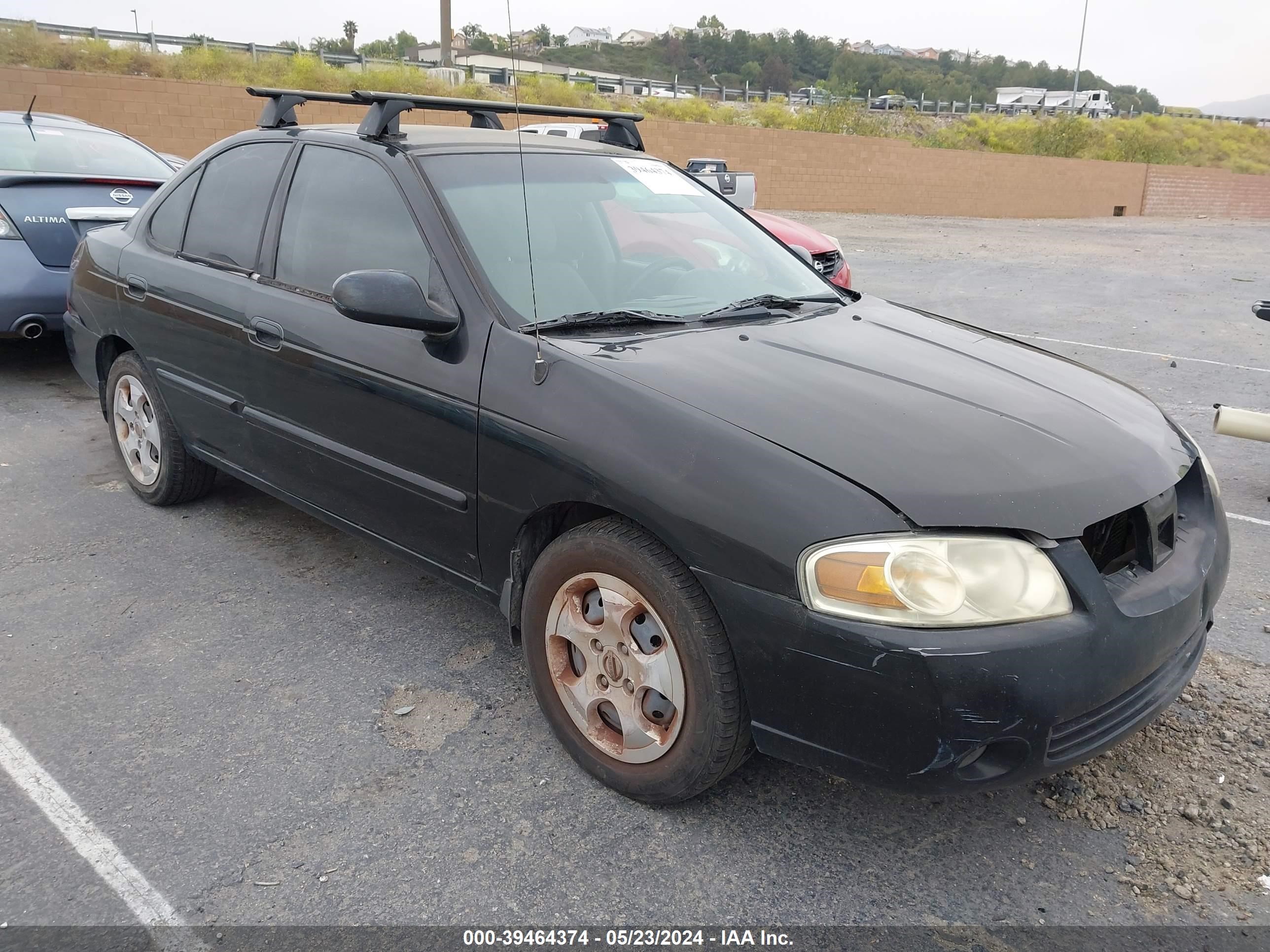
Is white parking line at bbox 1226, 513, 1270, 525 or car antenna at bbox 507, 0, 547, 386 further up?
car antenna at bbox 507, 0, 547, 386

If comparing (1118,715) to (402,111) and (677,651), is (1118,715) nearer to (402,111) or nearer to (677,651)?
(677,651)

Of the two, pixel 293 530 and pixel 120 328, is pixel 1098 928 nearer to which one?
pixel 293 530

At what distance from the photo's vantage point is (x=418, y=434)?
9.45 feet

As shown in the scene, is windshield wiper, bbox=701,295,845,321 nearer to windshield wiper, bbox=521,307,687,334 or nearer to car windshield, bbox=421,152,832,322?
car windshield, bbox=421,152,832,322

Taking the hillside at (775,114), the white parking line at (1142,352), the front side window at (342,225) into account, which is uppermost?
the hillside at (775,114)

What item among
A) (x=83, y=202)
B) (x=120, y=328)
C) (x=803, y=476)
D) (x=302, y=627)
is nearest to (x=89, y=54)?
(x=83, y=202)

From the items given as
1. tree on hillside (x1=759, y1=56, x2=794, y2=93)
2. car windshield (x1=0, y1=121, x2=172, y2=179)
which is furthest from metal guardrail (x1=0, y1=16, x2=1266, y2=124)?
tree on hillside (x1=759, y1=56, x2=794, y2=93)

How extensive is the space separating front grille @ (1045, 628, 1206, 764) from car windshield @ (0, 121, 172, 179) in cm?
646

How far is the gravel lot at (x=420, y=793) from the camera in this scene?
2193 millimetres

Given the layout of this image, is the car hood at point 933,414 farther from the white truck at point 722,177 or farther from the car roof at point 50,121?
the white truck at point 722,177

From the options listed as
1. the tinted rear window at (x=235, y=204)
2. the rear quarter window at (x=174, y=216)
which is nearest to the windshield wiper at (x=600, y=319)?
the tinted rear window at (x=235, y=204)

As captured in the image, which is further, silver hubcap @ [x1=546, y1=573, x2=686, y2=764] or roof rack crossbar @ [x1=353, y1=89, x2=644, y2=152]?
roof rack crossbar @ [x1=353, y1=89, x2=644, y2=152]

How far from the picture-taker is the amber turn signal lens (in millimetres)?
2006

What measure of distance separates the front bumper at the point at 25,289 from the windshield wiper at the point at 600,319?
4284mm
